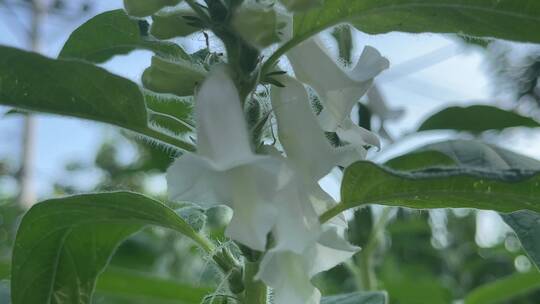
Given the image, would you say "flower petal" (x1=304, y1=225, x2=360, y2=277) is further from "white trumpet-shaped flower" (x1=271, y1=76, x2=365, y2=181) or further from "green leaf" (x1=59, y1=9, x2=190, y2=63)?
"green leaf" (x1=59, y1=9, x2=190, y2=63)

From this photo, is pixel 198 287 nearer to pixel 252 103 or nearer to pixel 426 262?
pixel 252 103

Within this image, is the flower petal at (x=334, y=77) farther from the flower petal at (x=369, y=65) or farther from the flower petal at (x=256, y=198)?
the flower petal at (x=256, y=198)

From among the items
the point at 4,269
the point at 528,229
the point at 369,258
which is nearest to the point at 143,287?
the point at 4,269

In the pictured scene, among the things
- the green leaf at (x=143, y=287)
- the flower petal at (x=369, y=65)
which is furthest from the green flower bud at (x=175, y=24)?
the green leaf at (x=143, y=287)

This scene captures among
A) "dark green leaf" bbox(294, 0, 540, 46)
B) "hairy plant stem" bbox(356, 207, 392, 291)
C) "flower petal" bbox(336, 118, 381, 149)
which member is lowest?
"hairy plant stem" bbox(356, 207, 392, 291)

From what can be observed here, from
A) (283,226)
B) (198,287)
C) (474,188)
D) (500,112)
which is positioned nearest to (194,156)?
(283,226)

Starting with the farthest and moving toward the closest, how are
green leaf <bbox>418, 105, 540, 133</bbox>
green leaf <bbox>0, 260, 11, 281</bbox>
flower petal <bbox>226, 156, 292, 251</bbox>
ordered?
1. green leaf <bbox>0, 260, 11, 281</bbox>
2. green leaf <bbox>418, 105, 540, 133</bbox>
3. flower petal <bbox>226, 156, 292, 251</bbox>

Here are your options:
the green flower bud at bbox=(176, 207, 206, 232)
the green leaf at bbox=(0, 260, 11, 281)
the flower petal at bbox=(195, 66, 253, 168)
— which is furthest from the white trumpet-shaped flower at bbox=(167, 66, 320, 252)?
the green leaf at bbox=(0, 260, 11, 281)
